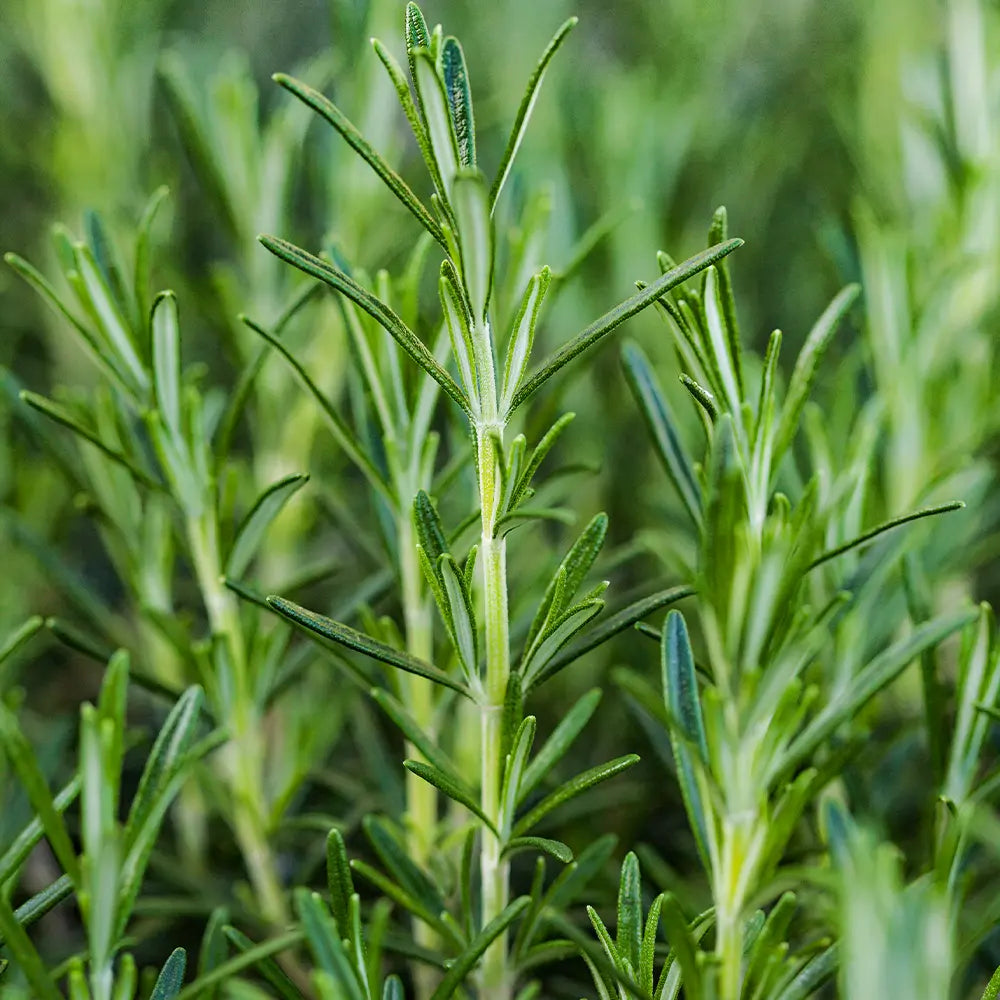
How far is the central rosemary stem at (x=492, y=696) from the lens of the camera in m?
0.38

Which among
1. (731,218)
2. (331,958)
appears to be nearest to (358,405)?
(331,958)

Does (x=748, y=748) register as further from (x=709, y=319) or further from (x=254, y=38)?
(x=254, y=38)

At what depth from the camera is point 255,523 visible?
0.50 meters

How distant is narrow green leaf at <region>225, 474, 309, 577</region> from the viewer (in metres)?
0.48

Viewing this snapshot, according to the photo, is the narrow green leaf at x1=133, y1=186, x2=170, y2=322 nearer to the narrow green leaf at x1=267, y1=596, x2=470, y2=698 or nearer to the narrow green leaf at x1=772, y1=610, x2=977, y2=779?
the narrow green leaf at x1=267, y1=596, x2=470, y2=698

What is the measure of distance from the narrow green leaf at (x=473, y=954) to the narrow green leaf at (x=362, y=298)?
0.18 metres

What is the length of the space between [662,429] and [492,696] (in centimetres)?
15

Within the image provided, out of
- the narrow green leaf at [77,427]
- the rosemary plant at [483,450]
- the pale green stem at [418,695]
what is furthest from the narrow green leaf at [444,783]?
the narrow green leaf at [77,427]

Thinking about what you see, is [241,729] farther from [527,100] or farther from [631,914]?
[527,100]

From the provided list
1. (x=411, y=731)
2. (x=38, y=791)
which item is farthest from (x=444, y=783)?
(x=38, y=791)

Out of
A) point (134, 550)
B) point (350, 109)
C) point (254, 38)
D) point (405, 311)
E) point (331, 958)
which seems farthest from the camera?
point (254, 38)

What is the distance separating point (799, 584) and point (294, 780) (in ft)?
0.91

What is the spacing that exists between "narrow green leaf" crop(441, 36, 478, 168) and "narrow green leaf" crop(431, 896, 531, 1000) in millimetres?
271

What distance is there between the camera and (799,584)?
40 centimetres
